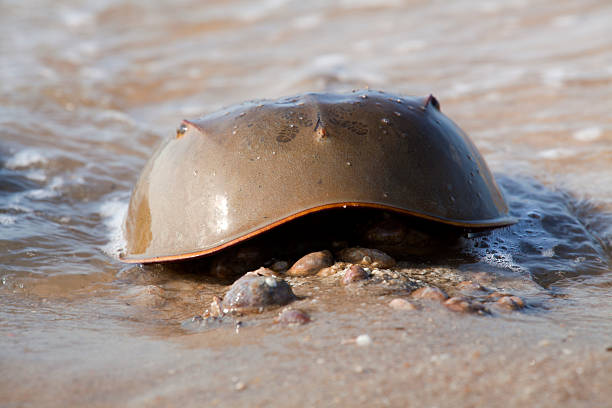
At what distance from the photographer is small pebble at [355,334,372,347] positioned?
165 cm

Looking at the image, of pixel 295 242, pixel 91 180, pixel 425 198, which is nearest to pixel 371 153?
pixel 425 198

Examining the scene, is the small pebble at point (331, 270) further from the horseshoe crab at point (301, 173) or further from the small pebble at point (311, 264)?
the horseshoe crab at point (301, 173)

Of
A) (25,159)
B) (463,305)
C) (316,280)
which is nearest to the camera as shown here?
(463,305)

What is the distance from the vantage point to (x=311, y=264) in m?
2.25

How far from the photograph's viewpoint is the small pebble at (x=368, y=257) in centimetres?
225

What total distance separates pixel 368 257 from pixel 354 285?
8.4 inches

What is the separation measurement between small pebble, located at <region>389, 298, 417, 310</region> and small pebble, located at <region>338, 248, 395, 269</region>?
356 millimetres

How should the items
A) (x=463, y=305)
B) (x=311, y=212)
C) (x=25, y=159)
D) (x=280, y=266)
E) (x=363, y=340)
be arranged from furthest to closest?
(x=25, y=159) < (x=280, y=266) < (x=311, y=212) < (x=463, y=305) < (x=363, y=340)

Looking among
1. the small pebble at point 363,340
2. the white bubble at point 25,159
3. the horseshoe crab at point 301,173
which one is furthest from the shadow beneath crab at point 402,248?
the white bubble at point 25,159

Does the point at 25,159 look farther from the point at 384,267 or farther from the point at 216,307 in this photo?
the point at 384,267

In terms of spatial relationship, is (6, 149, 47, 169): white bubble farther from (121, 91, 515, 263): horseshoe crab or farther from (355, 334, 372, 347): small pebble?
(355, 334, 372, 347): small pebble

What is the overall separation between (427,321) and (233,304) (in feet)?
2.05

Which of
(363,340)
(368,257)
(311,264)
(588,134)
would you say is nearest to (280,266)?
(311,264)

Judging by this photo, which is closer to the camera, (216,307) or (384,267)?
(216,307)
